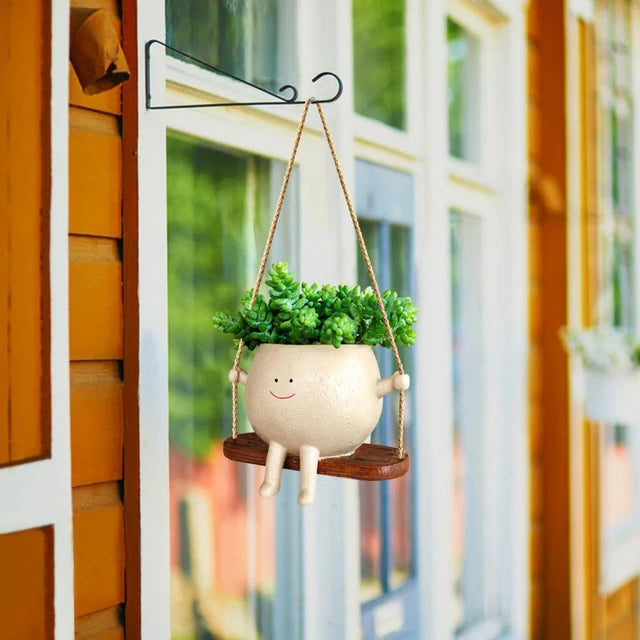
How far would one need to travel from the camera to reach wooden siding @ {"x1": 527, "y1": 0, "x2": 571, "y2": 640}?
8.30 ft

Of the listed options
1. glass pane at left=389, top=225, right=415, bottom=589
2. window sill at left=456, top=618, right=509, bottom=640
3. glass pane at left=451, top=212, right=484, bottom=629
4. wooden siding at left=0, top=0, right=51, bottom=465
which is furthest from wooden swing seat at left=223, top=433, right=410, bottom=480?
window sill at left=456, top=618, right=509, bottom=640

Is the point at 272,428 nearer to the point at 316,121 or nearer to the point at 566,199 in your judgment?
the point at 316,121

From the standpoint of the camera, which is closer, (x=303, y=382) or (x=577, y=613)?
(x=303, y=382)

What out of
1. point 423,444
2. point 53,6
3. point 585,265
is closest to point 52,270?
point 53,6

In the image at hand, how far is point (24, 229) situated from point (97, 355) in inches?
9.2

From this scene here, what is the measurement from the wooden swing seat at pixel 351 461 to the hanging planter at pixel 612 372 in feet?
4.64

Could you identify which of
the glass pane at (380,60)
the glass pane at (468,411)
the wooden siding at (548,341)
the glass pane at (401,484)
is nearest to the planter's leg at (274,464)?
the glass pane at (401,484)

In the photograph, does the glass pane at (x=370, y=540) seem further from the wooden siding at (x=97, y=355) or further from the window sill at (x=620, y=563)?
the window sill at (x=620, y=563)

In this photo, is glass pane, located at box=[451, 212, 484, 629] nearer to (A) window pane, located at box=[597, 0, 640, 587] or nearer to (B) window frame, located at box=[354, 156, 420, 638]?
(B) window frame, located at box=[354, 156, 420, 638]

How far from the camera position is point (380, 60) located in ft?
6.41

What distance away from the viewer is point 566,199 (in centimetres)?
254

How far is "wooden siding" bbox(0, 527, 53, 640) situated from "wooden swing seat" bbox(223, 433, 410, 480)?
0.86ft

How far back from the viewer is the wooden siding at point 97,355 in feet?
3.58

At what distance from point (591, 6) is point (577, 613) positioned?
207 centimetres
